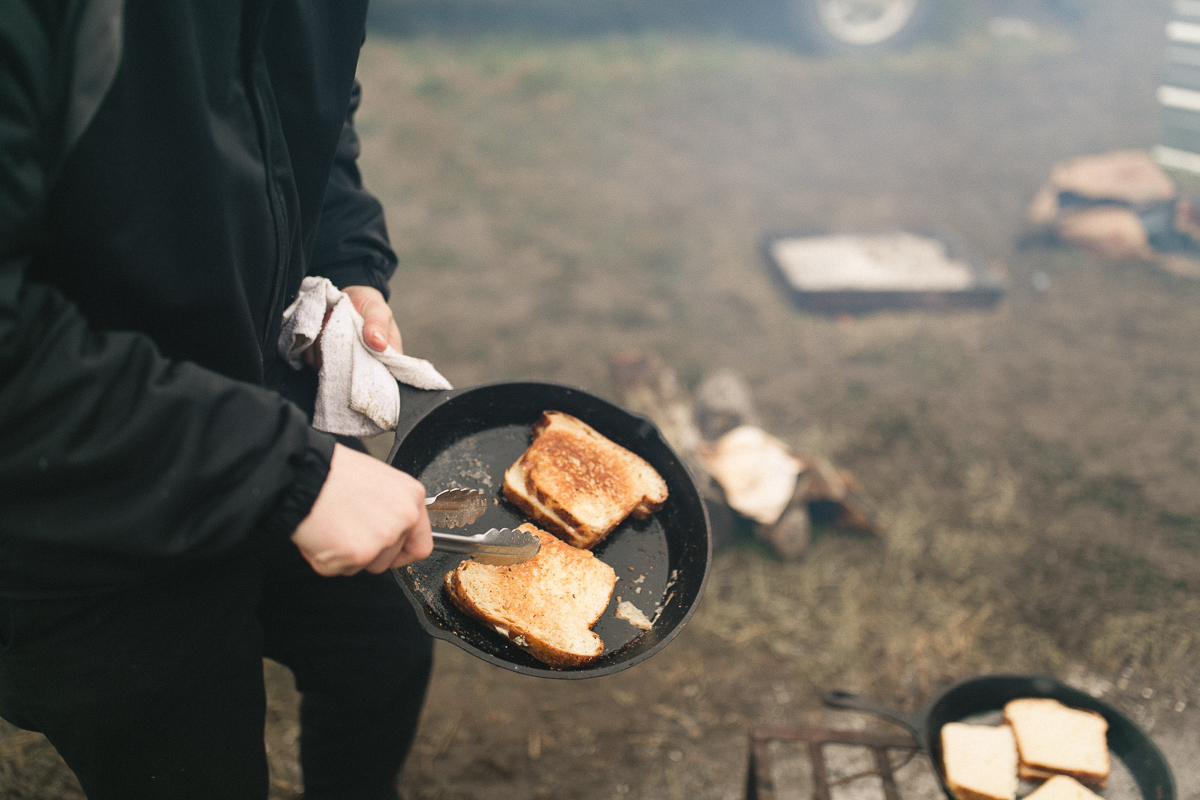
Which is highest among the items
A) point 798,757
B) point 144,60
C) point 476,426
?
point 144,60

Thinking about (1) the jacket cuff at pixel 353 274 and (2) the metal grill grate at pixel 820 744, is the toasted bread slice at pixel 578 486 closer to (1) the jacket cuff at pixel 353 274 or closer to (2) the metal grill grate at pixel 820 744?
(1) the jacket cuff at pixel 353 274

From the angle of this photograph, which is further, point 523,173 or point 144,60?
point 523,173

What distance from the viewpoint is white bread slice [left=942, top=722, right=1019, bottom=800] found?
6.41 feet

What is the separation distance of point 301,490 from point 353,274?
3.36 ft

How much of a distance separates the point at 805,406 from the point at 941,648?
1679 mm

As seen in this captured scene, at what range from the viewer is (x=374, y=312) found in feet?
6.31

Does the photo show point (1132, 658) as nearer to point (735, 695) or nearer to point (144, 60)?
point (735, 695)

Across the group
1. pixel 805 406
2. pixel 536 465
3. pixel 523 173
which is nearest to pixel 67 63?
pixel 536 465

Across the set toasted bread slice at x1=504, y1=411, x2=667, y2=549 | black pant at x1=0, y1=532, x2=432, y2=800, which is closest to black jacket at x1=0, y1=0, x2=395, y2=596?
black pant at x1=0, y1=532, x2=432, y2=800

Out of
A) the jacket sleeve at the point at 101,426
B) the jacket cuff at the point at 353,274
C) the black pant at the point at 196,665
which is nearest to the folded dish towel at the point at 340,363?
the jacket cuff at the point at 353,274

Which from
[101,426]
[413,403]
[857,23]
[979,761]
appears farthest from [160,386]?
[857,23]

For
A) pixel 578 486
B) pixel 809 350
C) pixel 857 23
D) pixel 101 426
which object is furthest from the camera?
pixel 857 23

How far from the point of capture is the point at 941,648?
311cm

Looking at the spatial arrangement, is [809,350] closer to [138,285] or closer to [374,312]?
[374,312]
